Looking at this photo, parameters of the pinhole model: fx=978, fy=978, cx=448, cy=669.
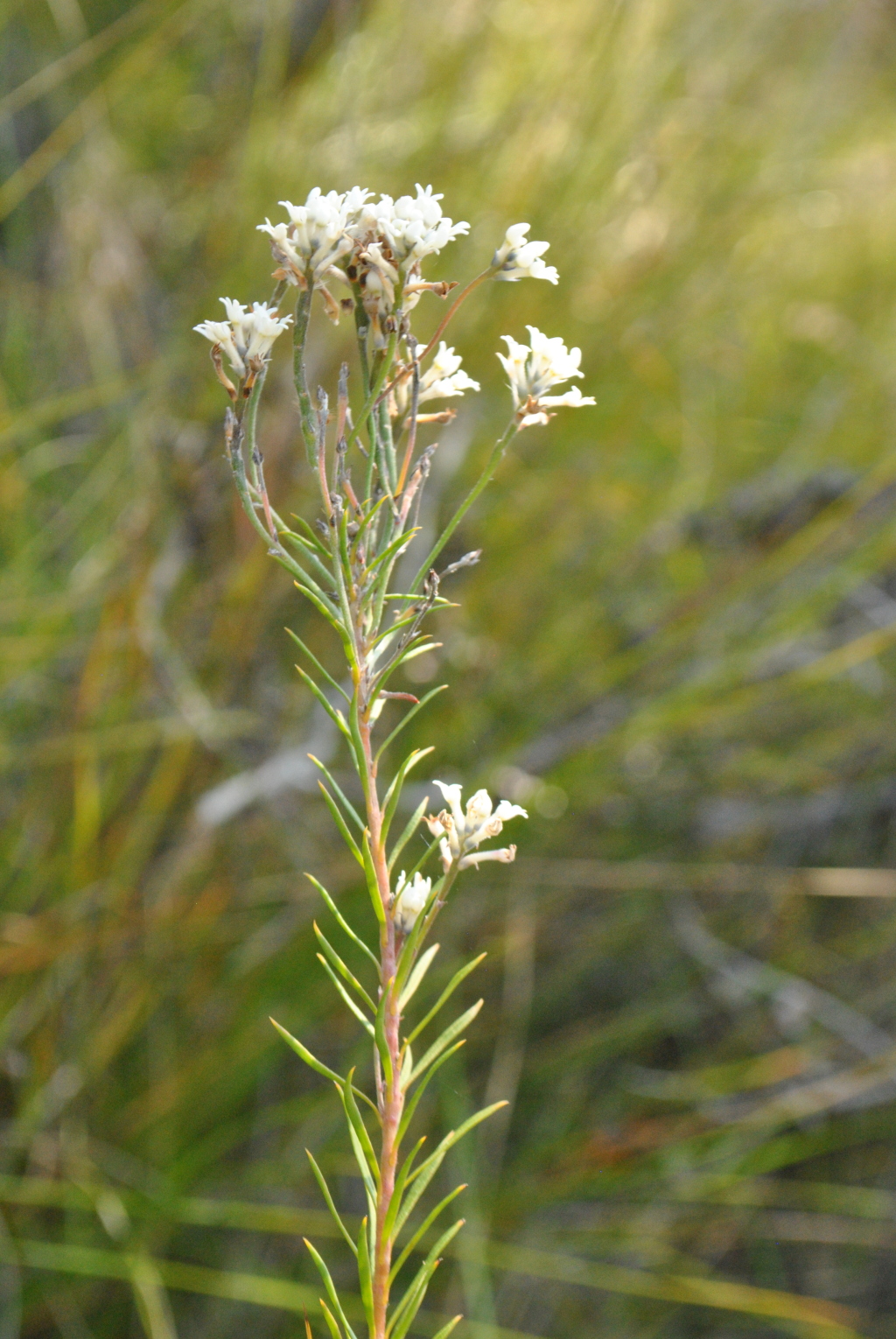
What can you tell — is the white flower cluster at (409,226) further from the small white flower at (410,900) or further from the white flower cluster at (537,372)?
the small white flower at (410,900)

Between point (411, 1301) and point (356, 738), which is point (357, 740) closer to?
point (356, 738)

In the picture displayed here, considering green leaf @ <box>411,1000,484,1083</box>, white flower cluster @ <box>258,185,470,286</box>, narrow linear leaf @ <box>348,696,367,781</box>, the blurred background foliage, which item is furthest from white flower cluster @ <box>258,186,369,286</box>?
the blurred background foliage

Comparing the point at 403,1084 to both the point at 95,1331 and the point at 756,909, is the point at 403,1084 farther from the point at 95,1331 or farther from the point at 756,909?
the point at 756,909

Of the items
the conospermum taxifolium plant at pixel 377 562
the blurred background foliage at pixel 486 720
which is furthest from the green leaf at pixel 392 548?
the blurred background foliage at pixel 486 720

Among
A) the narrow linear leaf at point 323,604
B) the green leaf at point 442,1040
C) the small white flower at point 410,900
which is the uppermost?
the narrow linear leaf at point 323,604

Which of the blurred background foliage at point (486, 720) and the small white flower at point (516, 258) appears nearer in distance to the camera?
the small white flower at point (516, 258)

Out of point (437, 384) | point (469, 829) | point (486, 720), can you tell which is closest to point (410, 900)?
point (469, 829)

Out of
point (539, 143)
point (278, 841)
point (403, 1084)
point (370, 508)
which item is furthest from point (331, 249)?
point (539, 143)
